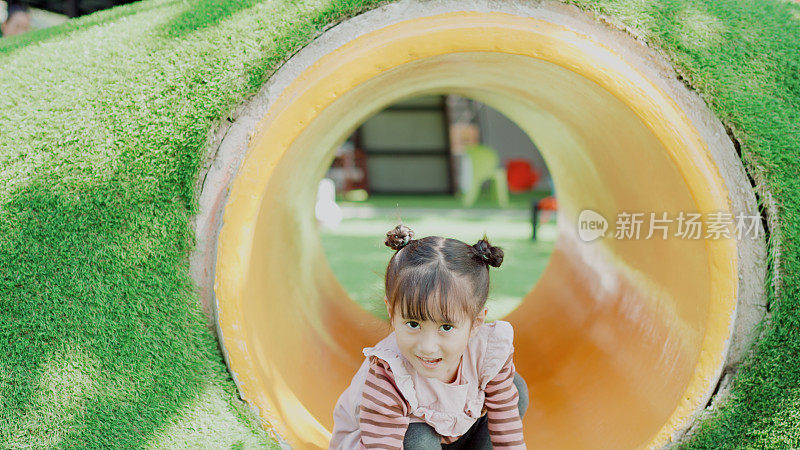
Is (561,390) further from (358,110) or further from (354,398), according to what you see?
(358,110)

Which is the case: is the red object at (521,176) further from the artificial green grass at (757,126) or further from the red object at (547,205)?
the artificial green grass at (757,126)

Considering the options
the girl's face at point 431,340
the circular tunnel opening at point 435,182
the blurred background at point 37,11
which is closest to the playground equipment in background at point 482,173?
the circular tunnel opening at point 435,182

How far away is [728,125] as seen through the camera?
202 centimetres

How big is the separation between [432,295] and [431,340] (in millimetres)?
120

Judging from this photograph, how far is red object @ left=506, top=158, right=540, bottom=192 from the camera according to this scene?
12328 mm

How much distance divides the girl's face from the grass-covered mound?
1.94 feet

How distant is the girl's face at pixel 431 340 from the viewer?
5.47 ft

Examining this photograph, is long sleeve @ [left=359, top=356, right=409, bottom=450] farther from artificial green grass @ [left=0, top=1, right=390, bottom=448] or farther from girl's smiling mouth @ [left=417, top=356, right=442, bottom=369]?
artificial green grass @ [left=0, top=1, right=390, bottom=448]

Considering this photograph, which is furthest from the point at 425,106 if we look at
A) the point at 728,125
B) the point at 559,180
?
the point at 728,125

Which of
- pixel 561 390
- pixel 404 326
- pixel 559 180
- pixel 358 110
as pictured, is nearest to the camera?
pixel 404 326

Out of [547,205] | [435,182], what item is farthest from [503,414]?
[435,182]

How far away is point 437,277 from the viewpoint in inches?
65.3

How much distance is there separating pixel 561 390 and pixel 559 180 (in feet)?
5.05

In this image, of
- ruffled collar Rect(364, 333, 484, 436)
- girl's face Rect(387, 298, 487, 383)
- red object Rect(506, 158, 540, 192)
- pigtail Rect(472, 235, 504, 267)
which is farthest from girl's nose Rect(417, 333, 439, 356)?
red object Rect(506, 158, 540, 192)
